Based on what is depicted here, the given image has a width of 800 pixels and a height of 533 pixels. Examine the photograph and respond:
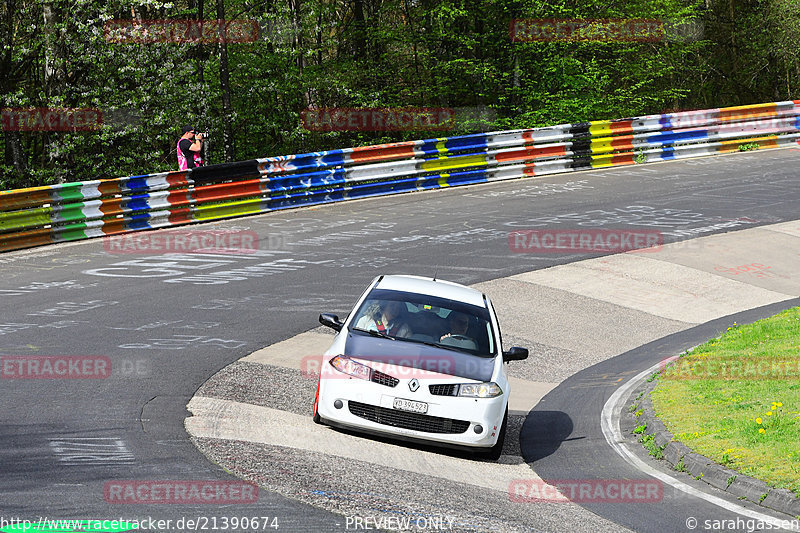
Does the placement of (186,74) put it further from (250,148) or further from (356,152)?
(356,152)

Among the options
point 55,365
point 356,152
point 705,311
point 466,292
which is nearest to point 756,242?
point 705,311

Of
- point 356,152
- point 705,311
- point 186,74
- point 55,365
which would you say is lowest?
point 705,311

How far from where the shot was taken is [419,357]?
9.21 meters

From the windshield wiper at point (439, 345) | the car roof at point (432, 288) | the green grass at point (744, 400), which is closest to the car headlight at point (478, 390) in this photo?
the windshield wiper at point (439, 345)

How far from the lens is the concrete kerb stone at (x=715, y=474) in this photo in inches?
301

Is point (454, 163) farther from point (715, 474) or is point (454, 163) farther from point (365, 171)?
point (715, 474)

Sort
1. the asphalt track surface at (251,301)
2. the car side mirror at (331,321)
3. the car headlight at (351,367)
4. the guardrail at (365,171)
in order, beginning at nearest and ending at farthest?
the asphalt track surface at (251,301) < the car headlight at (351,367) < the car side mirror at (331,321) < the guardrail at (365,171)

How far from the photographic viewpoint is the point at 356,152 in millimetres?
22156

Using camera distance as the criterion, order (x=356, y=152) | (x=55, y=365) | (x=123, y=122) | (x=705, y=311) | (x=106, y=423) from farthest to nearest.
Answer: (x=123, y=122) → (x=356, y=152) → (x=705, y=311) → (x=55, y=365) → (x=106, y=423)

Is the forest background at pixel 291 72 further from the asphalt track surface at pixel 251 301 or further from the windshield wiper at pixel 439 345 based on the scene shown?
the windshield wiper at pixel 439 345

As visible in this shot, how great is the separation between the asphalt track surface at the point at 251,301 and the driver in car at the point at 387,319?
1876 mm

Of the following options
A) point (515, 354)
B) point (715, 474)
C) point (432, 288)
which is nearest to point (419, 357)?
point (515, 354)

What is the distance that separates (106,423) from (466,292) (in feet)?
13.9

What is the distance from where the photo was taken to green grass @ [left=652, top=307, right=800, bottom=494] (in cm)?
847
